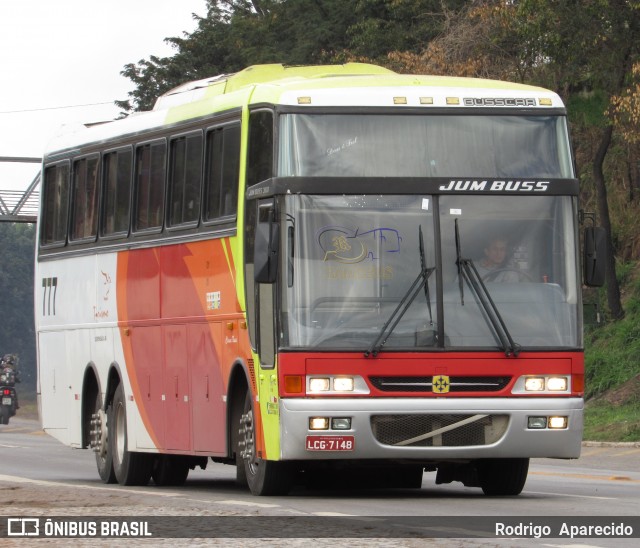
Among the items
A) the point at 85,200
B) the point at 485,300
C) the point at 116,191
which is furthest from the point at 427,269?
the point at 85,200

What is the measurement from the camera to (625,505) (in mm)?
14453

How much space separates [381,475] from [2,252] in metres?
128

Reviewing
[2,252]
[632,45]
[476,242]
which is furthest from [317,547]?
[2,252]

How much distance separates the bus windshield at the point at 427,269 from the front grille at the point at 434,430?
0.59m

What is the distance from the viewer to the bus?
1470 cm

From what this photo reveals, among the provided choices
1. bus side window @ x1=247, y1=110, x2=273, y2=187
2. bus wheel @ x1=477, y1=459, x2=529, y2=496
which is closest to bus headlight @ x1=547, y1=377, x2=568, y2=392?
bus wheel @ x1=477, y1=459, x2=529, y2=496

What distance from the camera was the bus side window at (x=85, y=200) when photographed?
20.4 meters

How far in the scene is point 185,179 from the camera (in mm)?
17578

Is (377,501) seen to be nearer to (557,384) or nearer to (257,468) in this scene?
(257,468)

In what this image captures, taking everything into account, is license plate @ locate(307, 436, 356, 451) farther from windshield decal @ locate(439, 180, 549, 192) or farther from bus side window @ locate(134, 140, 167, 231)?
bus side window @ locate(134, 140, 167, 231)

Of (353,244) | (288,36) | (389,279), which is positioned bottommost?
(389,279)

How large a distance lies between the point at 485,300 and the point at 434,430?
45.5 inches

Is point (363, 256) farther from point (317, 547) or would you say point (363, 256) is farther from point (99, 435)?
point (99, 435)

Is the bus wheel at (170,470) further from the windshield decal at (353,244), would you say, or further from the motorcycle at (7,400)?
the motorcycle at (7,400)
